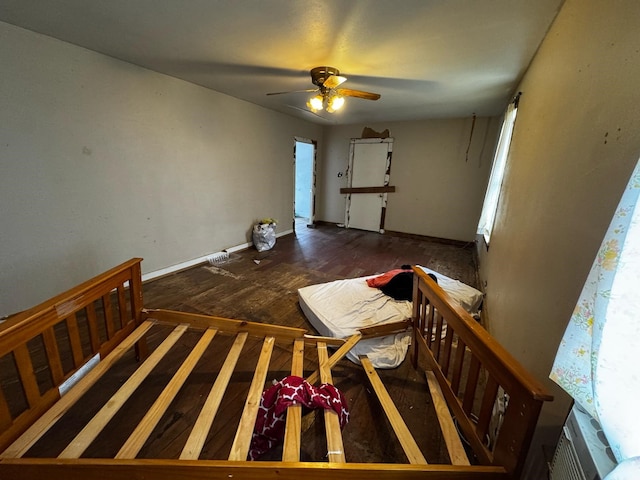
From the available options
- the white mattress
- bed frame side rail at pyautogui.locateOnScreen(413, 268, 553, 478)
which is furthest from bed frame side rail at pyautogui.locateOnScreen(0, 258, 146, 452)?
bed frame side rail at pyautogui.locateOnScreen(413, 268, 553, 478)

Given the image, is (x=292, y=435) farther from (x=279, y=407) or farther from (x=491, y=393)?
(x=491, y=393)

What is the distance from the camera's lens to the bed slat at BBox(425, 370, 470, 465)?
1023mm

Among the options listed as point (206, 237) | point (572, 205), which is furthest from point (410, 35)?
point (206, 237)

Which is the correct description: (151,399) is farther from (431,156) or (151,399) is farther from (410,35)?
(431,156)

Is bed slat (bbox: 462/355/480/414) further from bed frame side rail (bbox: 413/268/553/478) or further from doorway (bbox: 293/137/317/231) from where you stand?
doorway (bbox: 293/137/317/231)

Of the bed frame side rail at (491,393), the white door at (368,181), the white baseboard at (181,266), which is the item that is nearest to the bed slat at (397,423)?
the bed frame side rail at (491,393)

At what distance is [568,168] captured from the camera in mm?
1092

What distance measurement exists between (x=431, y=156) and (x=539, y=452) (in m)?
4.87

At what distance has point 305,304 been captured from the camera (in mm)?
2369

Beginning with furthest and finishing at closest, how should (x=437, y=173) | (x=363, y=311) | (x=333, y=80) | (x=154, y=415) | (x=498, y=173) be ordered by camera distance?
(x=437, y=173), (x=498, y=173), (x=333, y=80), (x=363, y=311), (x=154, y=415)

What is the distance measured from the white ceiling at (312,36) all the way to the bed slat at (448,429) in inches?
88.7

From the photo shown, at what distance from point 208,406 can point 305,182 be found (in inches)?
244

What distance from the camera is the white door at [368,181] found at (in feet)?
17.7

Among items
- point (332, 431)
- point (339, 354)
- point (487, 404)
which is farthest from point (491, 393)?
point (339, 354)
